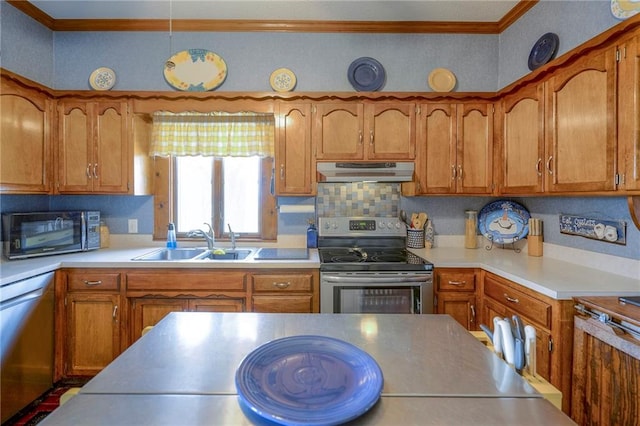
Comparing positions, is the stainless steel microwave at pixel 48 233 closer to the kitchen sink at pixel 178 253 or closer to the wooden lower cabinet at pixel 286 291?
the kitchen sink at pixel 178 253

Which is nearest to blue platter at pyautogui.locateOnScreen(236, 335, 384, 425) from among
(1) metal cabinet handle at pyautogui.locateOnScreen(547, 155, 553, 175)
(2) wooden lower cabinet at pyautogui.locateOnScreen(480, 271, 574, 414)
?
(2) wooden lower cabinet at pyautogui.locateOnScreen(480, 271, 574, 414)

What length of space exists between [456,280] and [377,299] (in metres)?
0.57

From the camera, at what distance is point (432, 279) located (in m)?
2.28

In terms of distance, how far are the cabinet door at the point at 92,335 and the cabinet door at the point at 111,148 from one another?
2.84ft

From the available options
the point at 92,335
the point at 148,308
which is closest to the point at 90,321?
the point at 92,335

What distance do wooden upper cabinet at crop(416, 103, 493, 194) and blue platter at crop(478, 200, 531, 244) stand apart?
0.30 meters

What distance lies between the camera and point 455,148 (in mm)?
2625

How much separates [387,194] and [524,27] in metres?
1.66

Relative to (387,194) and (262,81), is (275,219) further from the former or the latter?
(262,81)

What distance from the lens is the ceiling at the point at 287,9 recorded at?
2566mm

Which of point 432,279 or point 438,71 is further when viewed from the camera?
point 438,71

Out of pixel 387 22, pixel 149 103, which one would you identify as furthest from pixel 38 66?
pixel 387 22

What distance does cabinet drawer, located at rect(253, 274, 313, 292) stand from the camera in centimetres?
231

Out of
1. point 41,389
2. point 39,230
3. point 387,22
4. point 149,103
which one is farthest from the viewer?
point 387,22
